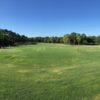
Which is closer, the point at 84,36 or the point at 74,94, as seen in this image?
the point at 74,94

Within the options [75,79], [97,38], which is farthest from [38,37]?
[75,79]

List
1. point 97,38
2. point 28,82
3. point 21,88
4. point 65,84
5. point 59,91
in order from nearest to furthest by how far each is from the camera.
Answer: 1. point 59,91
2. point 21,88
3. point 65,84
4. point 28,82
5. point 97,38

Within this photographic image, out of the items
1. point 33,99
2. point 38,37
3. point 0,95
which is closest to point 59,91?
point 33,99

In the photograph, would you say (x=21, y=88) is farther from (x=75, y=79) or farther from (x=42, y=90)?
(x=75, y=79)

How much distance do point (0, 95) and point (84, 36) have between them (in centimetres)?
11776

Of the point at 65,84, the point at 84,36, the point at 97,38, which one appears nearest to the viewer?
the point at 65,84

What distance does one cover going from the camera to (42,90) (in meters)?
12.6

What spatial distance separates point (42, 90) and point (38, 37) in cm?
16303

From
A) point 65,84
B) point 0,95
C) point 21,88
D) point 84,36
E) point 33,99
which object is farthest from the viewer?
point 84,36

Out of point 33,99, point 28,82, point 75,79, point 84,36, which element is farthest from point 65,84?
point 84,36

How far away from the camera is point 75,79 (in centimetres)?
1566

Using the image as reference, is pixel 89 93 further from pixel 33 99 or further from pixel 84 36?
pixel 84 36

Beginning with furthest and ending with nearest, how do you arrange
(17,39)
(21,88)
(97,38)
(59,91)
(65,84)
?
(17,39)
(97,38)
(65,84)
(21,88)
(59,91)

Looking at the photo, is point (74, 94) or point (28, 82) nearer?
point (74, 94)
